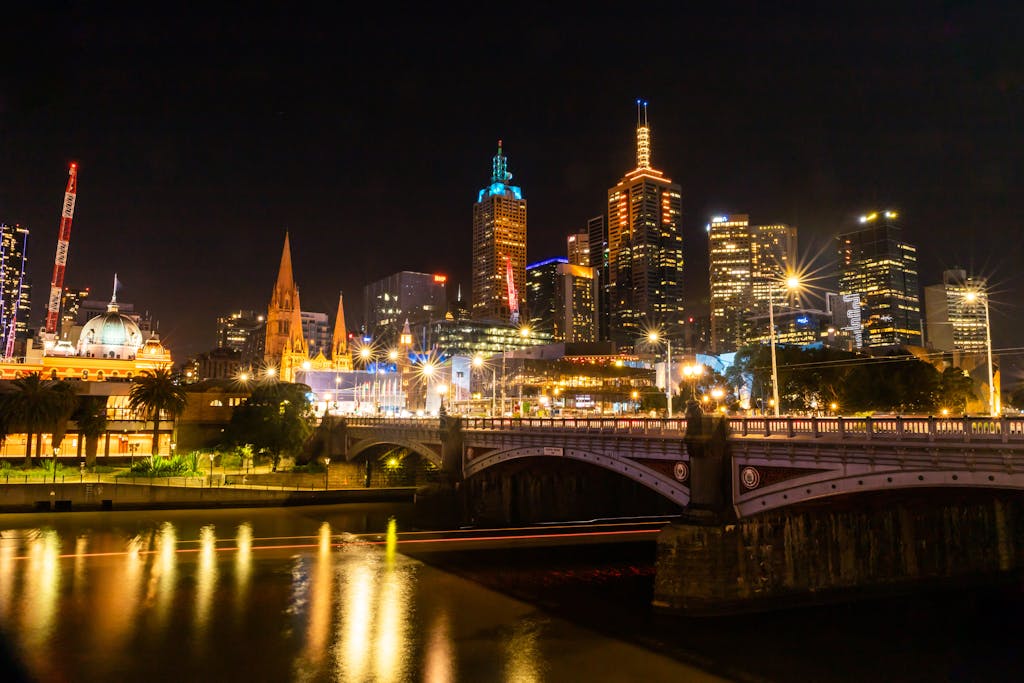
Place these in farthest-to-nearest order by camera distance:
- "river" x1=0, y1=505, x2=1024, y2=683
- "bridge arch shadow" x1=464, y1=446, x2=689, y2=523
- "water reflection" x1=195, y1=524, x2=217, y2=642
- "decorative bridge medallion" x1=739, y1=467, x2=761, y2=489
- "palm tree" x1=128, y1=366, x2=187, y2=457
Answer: "palm tree" x1=128, y1=366, x2=187, y2=457, "bridge arch shadow" x1=464, y1=446, x2=689, y2=523, "water reflection" x1=195, y1=524, x2=217, y2=642, "decorative bridge medallion" x1=739, y1=467, x2=761, y2=489, "river" x1=0, y1=505, x2=1024, y2=683

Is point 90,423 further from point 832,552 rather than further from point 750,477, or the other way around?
point 832,552

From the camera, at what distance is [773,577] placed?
3338 centimetres

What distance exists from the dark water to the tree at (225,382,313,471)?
34.0 meters

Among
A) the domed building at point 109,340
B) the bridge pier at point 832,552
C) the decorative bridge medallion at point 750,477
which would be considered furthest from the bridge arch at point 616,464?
the domed building at point 109,340

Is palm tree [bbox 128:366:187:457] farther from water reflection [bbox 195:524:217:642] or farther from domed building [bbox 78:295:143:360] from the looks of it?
domed building [bbox 78:295:143:360]

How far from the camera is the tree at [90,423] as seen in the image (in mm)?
84625

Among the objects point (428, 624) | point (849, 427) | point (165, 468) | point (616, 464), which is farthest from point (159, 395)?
point (849, 427)

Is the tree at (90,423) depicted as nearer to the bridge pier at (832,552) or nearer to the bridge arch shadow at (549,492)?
the bridge arch shadow at (549,492)

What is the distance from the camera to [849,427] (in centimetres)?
2905

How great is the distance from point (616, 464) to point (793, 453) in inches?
466

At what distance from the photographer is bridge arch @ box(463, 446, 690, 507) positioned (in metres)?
36.1

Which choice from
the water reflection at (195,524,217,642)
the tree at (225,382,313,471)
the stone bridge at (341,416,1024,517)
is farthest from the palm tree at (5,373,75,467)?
the stone bridge at (341,416,1024,517)

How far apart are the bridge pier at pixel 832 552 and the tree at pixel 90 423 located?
7443cm

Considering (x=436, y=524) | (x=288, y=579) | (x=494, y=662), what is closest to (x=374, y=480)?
(x=436, y=524)
